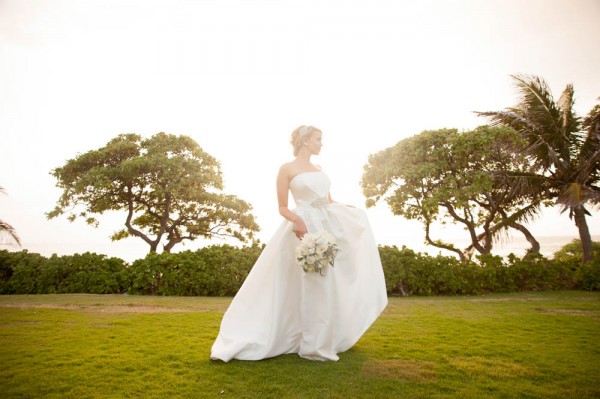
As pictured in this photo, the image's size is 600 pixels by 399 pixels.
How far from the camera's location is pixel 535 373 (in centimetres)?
374

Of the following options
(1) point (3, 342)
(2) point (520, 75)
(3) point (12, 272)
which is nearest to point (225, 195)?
(3) point (12, 272)

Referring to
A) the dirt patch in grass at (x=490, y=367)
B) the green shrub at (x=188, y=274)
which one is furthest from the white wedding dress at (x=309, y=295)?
the green shrub at (x=188, y=274)

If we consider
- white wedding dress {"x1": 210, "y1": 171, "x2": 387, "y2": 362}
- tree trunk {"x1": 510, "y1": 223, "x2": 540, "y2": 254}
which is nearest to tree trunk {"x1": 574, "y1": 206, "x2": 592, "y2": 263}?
tree trunk {"x1": 510, "y1": 223, "x2": 540, "y2": 254}

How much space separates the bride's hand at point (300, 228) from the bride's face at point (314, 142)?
45.8 inches

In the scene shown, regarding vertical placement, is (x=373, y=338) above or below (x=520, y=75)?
below

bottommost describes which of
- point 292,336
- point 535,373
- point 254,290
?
point 535,373

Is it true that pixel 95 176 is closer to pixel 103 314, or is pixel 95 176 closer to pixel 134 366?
pixel 103 314

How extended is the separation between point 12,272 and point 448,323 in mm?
14459

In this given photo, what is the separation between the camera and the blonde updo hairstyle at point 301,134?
497cm

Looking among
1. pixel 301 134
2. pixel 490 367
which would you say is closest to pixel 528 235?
pixel 490 367

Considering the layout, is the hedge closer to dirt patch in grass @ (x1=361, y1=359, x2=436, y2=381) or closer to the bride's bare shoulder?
dirt patch in grass @ (x1=361, y1=359, x2=436, y2=381)

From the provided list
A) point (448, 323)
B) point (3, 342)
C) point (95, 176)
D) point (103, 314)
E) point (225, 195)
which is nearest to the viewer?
point (3, 342)

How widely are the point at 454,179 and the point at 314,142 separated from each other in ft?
39.4

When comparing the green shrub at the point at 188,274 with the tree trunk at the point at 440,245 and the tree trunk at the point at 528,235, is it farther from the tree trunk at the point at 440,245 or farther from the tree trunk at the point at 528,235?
the tree trunk at the point at 528,235
